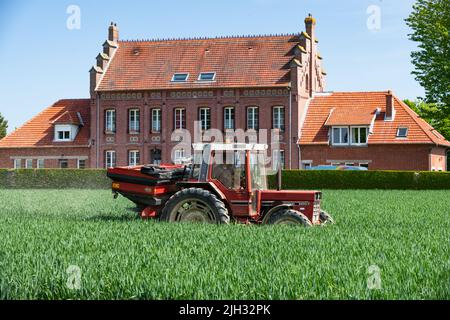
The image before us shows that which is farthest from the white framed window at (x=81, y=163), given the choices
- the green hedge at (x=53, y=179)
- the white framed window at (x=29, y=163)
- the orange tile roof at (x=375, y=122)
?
the orange tile roof at (x=375, y=122)

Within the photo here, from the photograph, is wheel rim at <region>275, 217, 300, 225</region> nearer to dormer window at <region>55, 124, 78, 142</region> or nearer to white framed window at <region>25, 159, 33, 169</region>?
dormer window at <region>55, 124, 78, 142</region>

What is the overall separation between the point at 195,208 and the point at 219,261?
5.74m

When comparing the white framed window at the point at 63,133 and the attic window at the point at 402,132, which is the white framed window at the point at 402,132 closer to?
the attic window at the point at 402,132

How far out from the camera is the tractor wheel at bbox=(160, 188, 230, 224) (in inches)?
624

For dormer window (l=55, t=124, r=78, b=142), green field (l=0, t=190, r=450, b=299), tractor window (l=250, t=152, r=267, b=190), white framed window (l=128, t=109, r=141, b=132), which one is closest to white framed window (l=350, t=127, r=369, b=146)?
white framed window (l=128, t=109, r=141, b=132)

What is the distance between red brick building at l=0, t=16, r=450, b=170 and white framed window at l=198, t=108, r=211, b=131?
8cm

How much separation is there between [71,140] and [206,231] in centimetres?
4636

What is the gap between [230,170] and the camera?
53.5 feet

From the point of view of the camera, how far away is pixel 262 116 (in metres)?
55.5

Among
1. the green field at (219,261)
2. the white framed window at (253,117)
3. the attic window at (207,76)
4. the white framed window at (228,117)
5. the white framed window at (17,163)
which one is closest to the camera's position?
the green field at (219,261)

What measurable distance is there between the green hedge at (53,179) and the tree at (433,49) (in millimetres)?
22204

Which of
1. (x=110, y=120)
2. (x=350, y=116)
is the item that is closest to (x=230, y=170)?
(x=350, y=116)

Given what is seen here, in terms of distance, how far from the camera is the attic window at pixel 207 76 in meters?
57.1

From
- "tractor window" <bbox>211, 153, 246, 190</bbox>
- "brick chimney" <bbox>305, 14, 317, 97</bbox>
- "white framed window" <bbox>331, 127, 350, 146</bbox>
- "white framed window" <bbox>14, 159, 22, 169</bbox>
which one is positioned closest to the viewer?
"tractor window" <bbox>211, 153, 246, 190</bbox>
